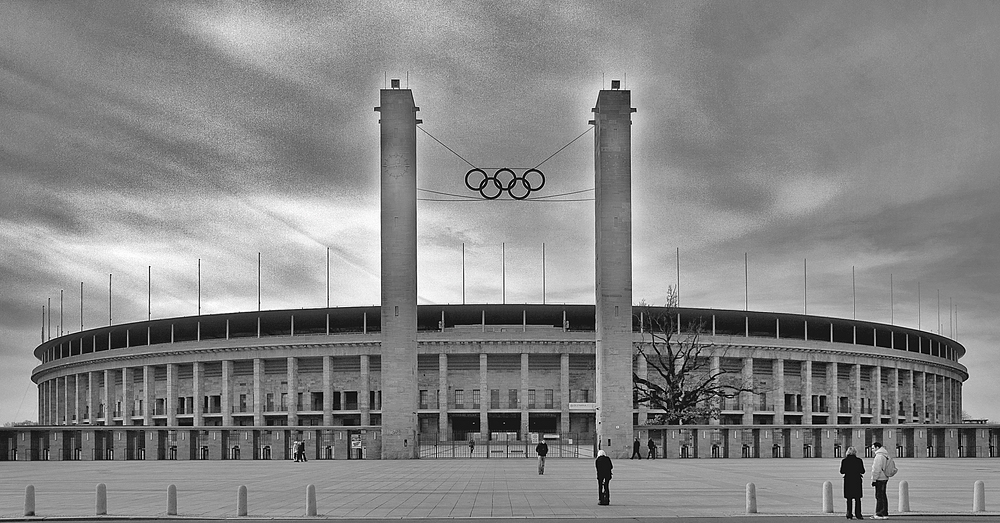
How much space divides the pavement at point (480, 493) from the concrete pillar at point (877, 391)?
59.3m

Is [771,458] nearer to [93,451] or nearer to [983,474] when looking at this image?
[983,474]

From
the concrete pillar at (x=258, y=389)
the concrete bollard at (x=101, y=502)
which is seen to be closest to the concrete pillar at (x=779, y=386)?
the concrete pillar at (x=258, y=389)

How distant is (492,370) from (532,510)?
2901 inches

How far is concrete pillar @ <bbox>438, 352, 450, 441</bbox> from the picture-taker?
9756 centimetres

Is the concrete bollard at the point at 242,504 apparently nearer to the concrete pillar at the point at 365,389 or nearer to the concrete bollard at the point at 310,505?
the concrete bollard at the point at 310,505

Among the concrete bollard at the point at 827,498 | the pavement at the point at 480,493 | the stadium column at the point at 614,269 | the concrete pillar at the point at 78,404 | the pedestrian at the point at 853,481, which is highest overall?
the stadium column at the point at 614,269

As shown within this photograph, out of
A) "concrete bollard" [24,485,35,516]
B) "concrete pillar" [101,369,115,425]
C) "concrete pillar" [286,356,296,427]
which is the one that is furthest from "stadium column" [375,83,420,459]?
"concrete pillar" [101,369,115,425]

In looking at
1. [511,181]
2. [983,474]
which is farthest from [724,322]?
[983,474]

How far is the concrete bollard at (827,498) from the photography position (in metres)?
26.1

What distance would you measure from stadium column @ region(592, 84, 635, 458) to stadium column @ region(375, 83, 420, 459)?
11.9 meters

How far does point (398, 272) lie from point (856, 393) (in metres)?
63.2

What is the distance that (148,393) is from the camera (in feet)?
347

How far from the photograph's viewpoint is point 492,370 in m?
100

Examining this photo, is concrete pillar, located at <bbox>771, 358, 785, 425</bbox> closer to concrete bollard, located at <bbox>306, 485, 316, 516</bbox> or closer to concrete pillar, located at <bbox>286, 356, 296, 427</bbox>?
concrete pillar, located at <bbox>286, 356, 296, 427</bbox>
